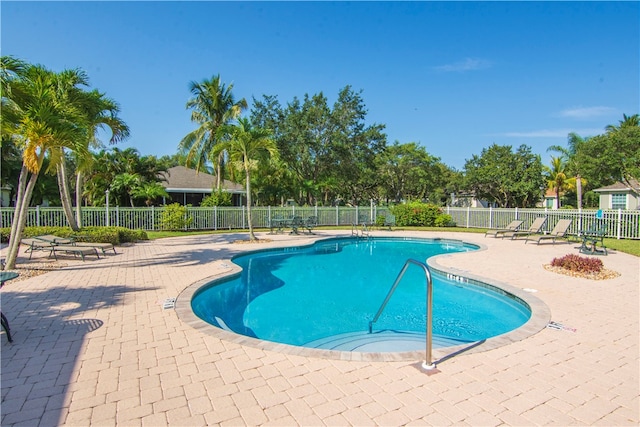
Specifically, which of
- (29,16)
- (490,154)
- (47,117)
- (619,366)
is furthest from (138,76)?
(490,154)

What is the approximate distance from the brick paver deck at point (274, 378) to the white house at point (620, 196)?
29991mm

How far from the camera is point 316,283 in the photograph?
9188mm

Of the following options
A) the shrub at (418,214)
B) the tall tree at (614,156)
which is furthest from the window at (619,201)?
the shrub at (418,214)

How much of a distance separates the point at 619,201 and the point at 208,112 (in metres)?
33.8

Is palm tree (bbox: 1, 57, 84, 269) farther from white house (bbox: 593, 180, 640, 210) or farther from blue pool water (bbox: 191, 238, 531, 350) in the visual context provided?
white house (bbox: 593, 180, 640, 210)

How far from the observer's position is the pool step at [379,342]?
5.25 m

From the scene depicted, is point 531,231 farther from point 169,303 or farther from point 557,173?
point 557,173

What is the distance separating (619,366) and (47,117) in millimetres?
10212

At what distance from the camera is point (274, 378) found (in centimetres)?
338

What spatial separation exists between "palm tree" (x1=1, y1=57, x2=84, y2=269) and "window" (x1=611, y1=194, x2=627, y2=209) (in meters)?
37.2

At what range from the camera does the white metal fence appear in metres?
15.7

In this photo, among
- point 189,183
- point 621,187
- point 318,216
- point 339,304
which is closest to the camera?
point 339,304

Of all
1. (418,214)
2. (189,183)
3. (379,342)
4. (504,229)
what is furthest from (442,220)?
(379,342)

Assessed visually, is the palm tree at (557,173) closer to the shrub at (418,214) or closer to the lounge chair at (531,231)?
the shrub at (418,214)
